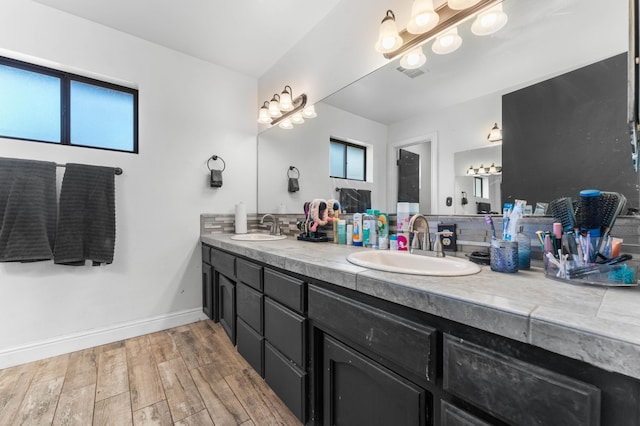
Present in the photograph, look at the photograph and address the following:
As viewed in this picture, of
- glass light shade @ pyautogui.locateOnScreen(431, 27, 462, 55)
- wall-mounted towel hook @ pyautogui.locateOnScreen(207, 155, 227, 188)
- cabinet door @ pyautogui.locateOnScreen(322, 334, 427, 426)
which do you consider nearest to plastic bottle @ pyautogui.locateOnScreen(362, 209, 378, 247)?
cabinet door @ pyautogui.locateOnScreen(322, 334, 427, 426)

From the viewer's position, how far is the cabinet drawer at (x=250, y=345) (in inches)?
57.3

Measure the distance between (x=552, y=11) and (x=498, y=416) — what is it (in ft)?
4.41

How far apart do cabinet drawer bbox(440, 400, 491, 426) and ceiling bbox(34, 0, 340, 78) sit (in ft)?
7.46

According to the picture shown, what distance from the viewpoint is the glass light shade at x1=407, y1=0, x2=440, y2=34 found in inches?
49.0

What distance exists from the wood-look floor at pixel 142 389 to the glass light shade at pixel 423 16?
2.01 m

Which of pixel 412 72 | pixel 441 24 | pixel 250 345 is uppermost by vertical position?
pixel 441 24

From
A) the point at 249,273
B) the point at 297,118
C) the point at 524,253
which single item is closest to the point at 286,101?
the point at 297,118

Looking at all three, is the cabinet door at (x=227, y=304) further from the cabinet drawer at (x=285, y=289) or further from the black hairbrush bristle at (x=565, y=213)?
the black hairbrush bristle at (x=565, y=213)

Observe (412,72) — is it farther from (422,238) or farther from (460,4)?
(422,238)

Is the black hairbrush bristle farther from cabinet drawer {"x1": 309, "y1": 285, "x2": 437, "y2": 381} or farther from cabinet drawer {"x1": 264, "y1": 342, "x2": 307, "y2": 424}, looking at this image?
cabinet drawer {"x1": 264, "y1": 342, "x2": 307, "y2": 424}

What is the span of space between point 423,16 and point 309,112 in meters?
1.09

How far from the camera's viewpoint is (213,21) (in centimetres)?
197

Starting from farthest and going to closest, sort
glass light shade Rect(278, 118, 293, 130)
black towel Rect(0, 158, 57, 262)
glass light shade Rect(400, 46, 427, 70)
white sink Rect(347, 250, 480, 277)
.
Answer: glass light shade Rect(278, 118, 293, 130), black towel Rect(0, 158, 57, 262), glass light shade Rect(400, 46, 427, 70), white sink Rect(347, 250, 480, 277)

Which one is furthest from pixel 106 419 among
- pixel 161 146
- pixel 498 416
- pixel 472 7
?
pixel 472 7
